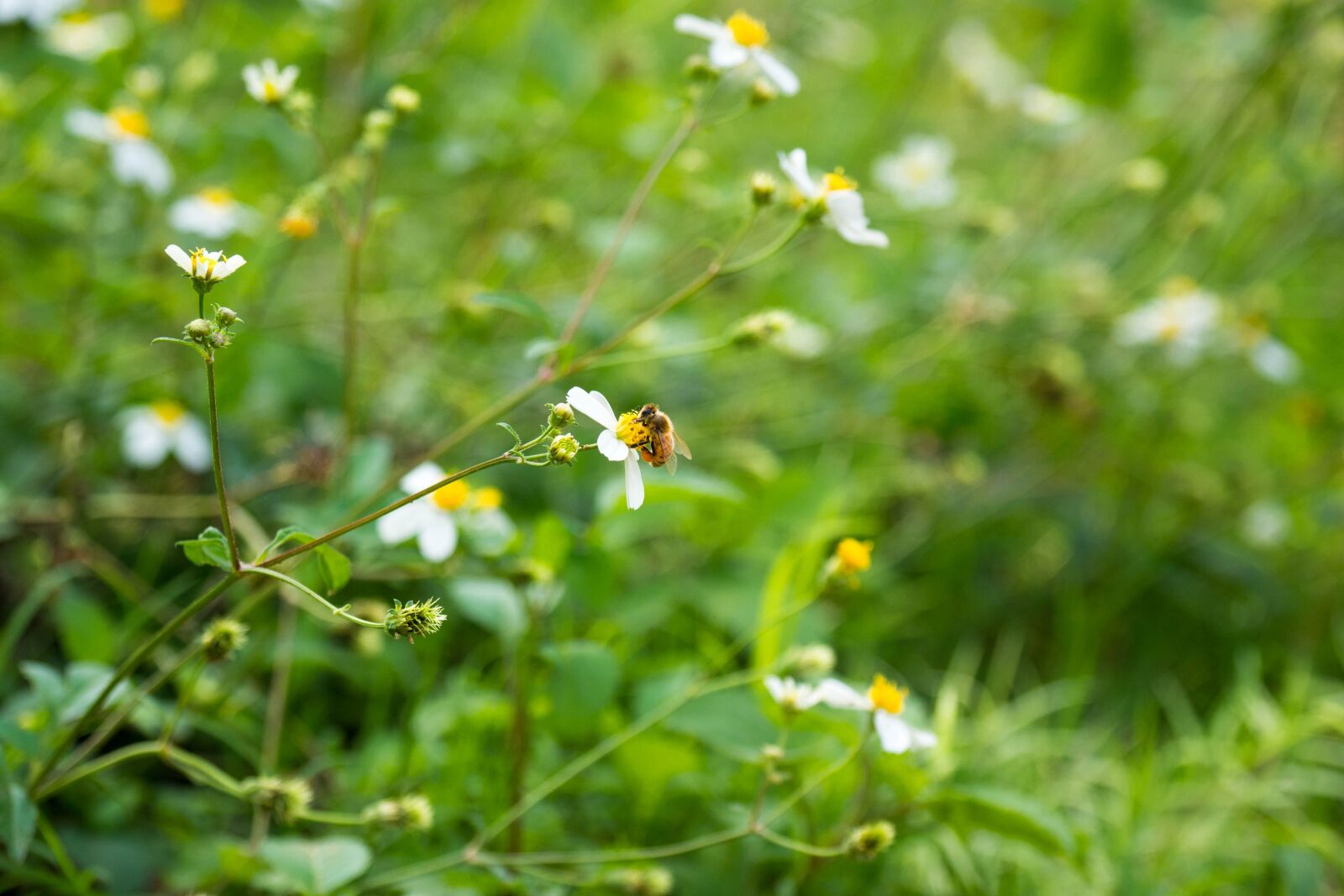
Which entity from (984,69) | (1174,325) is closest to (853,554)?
(1174,325)

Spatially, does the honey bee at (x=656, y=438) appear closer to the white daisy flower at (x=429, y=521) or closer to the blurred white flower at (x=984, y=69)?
the white daisy flower at (x=429, y=521)

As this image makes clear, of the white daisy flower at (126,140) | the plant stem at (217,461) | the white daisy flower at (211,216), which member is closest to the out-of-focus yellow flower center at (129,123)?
the white daisy flower at (126,140)

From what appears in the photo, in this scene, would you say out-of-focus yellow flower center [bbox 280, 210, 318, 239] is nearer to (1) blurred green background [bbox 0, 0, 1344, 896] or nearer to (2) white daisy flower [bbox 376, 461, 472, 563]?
(1) blurred green background [bbox 0, 0, 1344, 896]

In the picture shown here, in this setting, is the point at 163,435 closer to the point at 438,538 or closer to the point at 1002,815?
the point at 438,538

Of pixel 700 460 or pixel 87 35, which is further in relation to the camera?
pixel 700 460

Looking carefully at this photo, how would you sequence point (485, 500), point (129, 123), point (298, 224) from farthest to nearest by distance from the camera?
point (129, 123)
point (298, 224)
point (485, 500)

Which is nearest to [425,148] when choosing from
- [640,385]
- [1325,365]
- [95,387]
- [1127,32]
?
[640,385]
